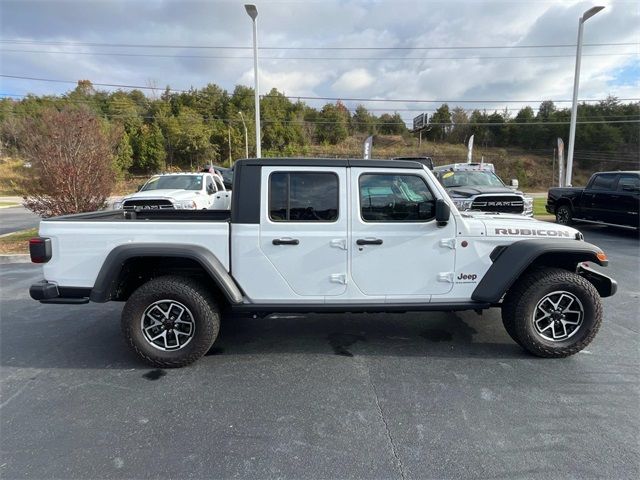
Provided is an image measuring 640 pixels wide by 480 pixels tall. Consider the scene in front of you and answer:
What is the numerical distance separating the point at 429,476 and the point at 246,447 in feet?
3.68

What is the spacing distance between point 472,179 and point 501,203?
2215 mm

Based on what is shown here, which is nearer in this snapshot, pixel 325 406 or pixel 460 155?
pixel 325 406

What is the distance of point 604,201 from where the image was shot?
1035cm

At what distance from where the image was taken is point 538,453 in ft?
7.61

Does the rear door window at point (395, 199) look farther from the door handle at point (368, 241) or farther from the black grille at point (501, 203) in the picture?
the black grille at point (501, 203)

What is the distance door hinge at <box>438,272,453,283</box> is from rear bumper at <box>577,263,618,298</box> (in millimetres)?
1445

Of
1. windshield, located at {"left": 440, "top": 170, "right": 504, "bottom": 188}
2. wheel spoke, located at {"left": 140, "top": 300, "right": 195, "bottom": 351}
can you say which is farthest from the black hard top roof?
windshield, located at {"left": 440, "top": 170, "right": 504, "bottom": 188}

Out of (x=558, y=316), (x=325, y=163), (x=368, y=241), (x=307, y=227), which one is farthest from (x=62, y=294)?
(x=558, y=316)

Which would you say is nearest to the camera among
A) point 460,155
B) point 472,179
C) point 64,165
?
point 64,165

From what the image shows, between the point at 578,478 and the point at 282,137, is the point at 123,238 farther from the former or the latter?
the point at 282,137

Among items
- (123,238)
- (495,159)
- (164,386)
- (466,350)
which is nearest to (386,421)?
(466,350)

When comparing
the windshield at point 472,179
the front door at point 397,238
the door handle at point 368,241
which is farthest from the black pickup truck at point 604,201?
the door handle at point 368,241

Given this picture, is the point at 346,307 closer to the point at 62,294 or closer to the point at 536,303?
the point at 536,303

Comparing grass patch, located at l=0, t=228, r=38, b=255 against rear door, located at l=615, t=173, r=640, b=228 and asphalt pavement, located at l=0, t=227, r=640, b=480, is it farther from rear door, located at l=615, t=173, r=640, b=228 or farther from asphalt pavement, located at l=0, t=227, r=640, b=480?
rear door, located at l=615, t=173, r=640, b=228
